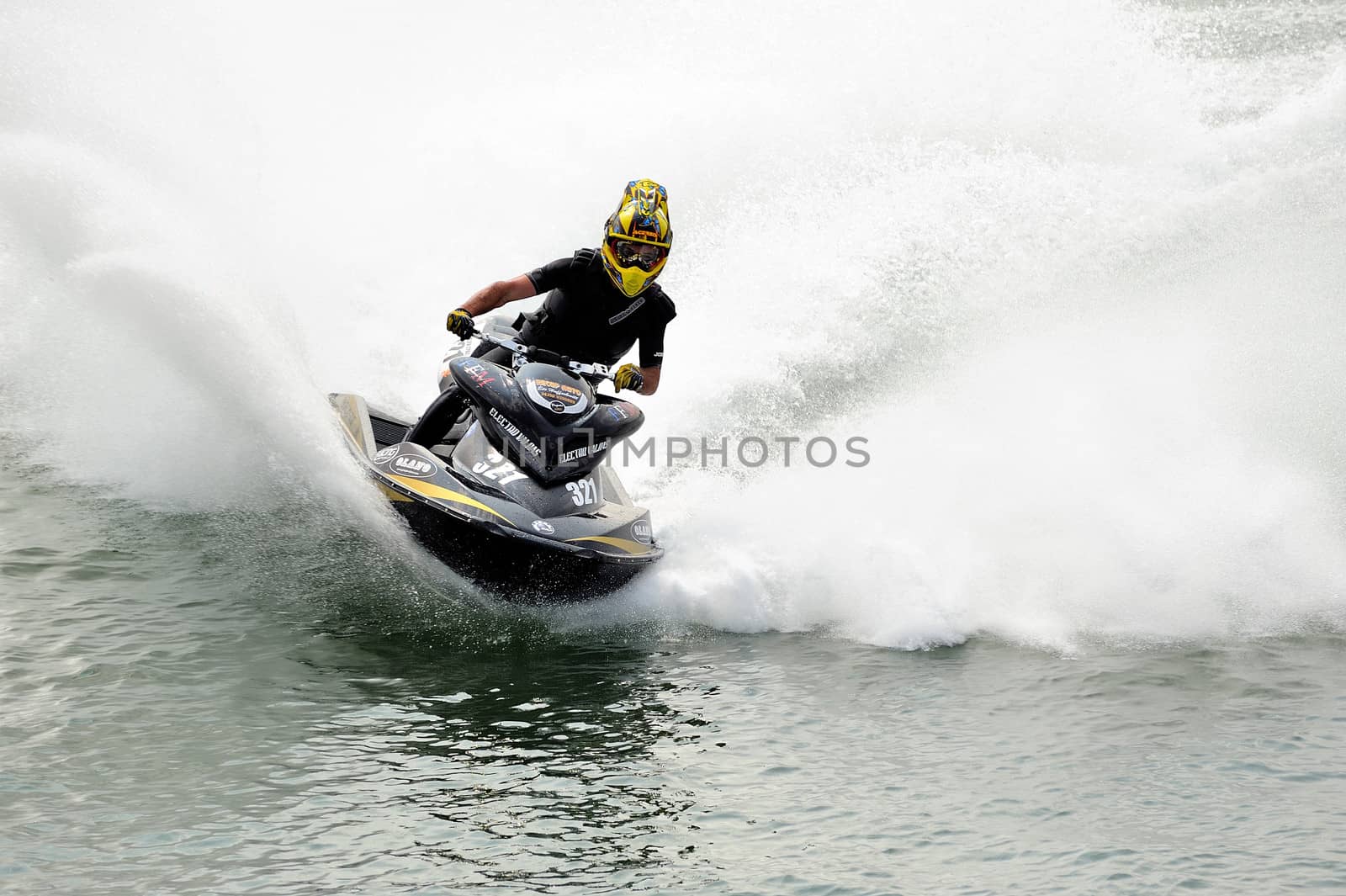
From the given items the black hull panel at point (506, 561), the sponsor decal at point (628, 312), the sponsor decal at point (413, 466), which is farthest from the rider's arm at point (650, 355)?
the sponsor decal at point (413, 466)

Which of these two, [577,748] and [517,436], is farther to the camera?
[517,436]

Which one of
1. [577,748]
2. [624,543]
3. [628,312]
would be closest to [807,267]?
[628,312]

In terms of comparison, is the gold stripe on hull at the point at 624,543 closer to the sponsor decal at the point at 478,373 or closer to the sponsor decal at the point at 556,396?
the sponsor decal at the point at 556,396

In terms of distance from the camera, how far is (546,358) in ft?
21.5

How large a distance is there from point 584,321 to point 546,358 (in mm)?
427

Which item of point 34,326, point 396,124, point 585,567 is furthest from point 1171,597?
point 396,124

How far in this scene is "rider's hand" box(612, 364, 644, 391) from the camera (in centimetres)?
649

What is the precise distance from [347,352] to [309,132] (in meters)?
4.00

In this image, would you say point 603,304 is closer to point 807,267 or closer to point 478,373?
point 478,373

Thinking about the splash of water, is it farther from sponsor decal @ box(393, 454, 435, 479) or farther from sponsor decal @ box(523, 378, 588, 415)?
sponsor decal @ box(523, 378, 588, 415)

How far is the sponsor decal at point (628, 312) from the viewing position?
22.3 feet

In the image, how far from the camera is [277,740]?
4.54 meters

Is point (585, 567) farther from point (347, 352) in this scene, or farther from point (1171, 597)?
point (347, 352)

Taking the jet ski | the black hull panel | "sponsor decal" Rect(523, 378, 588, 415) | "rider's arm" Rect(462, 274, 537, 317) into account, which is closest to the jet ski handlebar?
the jet ski
